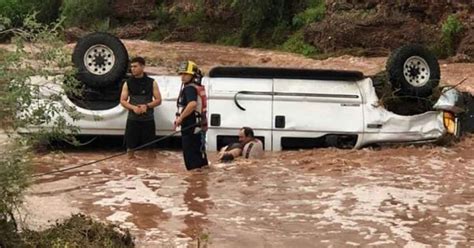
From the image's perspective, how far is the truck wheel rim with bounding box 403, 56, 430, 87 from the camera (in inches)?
481

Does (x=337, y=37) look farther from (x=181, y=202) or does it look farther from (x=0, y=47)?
(x=0, y=47)

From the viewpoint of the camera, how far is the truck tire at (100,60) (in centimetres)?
1167

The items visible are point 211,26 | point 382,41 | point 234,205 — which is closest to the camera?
point 234,205

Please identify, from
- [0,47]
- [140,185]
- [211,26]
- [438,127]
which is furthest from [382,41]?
[0,47]

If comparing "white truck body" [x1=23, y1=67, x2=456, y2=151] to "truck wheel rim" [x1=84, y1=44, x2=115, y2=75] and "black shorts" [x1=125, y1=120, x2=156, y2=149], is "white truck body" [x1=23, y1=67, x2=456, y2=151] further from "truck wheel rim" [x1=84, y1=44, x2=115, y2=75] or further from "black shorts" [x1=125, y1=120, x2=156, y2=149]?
"truck wheel rim" [x1=84, y1=44, x2=115, y2=75]

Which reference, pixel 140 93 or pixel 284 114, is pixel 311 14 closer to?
pixel 284 114

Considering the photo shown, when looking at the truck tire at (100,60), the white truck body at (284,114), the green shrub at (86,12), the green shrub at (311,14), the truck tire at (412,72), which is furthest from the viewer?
A: the green shrub at (86,12)

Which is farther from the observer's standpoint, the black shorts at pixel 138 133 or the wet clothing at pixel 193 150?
the black shorts at pixel 138 133

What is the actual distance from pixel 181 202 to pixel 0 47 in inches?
138

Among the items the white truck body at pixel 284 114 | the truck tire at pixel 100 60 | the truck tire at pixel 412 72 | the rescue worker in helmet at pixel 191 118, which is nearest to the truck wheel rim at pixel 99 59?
the truck tire at pixel 100 60

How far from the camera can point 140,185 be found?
991 centimetres

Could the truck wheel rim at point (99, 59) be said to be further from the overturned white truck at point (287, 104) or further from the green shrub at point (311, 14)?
the green shrub at point (311, 14)

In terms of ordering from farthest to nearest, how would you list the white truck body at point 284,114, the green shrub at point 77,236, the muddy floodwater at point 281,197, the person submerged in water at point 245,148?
the white truck body at point 284,114 → the person submerged in water at point 245,148 → the muddy floodwater at point 281,197 → the green shrub at point 77,236

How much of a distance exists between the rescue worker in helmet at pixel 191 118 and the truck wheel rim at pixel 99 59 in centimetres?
173
